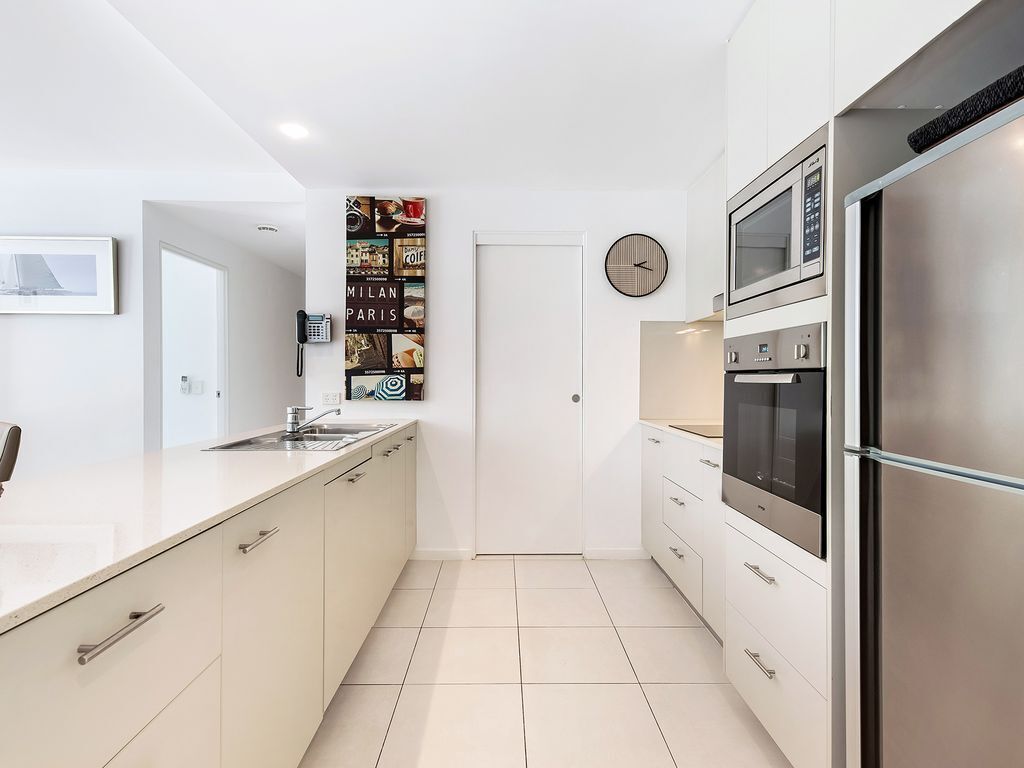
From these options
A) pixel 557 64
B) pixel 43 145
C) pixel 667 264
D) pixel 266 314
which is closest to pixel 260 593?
pixel 557 64

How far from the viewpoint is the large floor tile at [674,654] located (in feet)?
6.30

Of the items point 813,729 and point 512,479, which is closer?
point 813,729

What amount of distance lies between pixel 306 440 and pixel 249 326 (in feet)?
11.1

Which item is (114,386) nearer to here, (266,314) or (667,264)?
(266,314)

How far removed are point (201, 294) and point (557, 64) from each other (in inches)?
163

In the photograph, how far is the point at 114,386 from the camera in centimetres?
325

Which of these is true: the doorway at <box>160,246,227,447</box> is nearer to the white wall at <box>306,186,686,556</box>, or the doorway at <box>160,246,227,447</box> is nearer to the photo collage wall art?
the white wall at <box>306,186,686,556</box>

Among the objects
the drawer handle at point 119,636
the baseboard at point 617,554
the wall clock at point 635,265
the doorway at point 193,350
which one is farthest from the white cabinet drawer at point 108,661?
the doorway at point 193,350

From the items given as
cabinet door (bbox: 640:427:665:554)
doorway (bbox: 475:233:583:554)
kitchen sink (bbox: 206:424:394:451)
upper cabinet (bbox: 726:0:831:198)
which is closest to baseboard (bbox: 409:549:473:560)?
doorway (bbox: 475:233:583:554)

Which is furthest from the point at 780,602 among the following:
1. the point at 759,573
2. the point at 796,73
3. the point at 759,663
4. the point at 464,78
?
the point at 464,78

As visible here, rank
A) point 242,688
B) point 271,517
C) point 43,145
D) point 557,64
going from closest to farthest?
point 242,688
point 271,517
point 557,64
point 43,145

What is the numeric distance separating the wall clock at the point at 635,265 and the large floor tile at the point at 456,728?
2334 mm

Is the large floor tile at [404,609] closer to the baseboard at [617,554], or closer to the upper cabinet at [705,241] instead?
the baseboard at [617,554]

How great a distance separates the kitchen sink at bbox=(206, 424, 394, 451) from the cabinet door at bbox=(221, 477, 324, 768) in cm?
40
